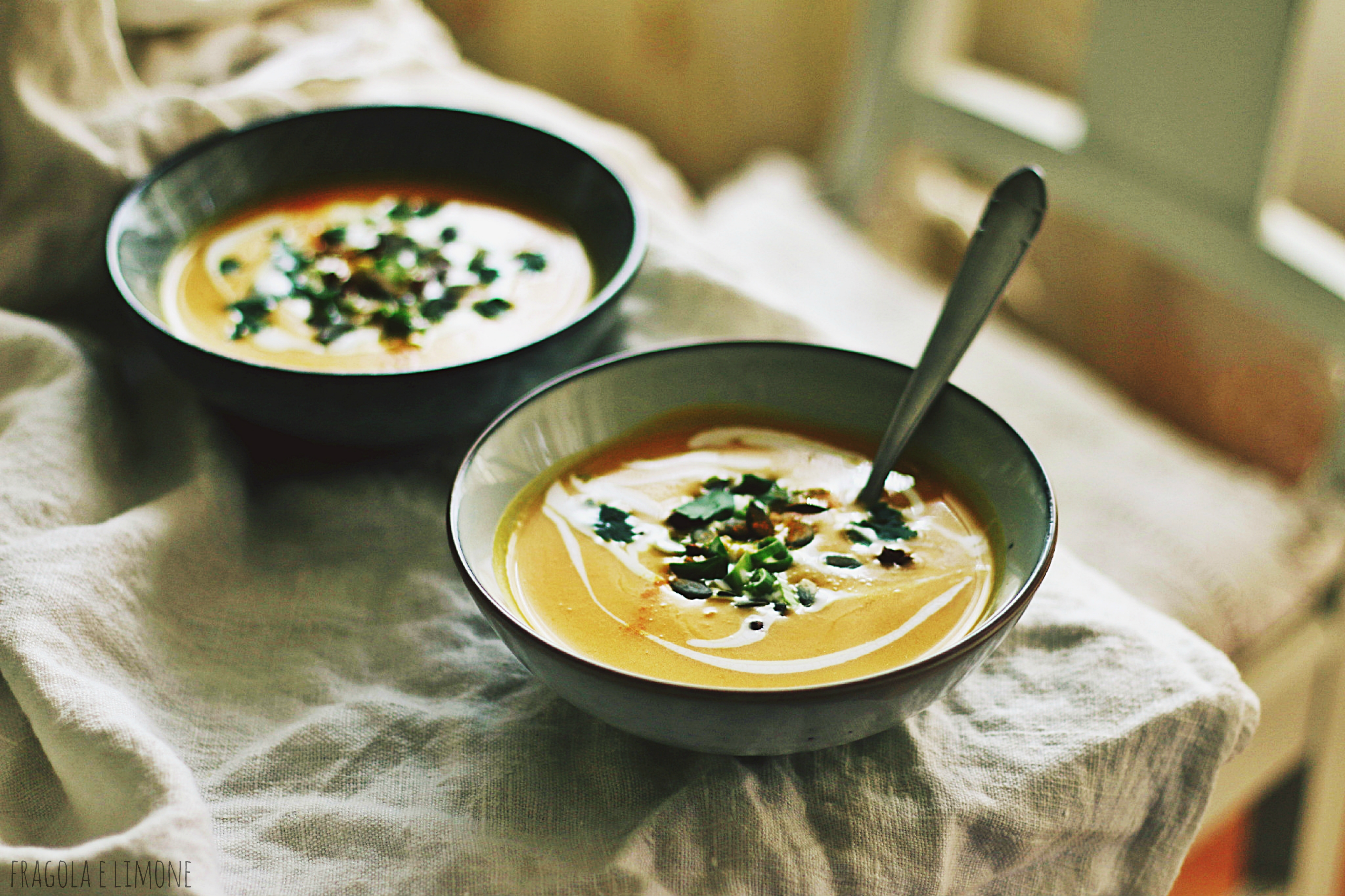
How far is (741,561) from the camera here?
51 centimetres

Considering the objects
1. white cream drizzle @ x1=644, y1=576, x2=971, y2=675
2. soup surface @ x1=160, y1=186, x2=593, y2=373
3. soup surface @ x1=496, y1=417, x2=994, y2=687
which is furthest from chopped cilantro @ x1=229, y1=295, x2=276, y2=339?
white cream drizzle @ x1=644, y1=576, x2=971, y2=675

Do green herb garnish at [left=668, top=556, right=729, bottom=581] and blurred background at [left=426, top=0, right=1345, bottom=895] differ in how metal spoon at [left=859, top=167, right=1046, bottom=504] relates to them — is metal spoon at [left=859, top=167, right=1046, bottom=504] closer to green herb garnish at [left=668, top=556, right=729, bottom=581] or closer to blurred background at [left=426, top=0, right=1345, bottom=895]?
green herb garnish at [left=668, top=556, right=729, bottom=581]

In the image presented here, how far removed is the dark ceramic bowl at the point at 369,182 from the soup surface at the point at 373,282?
0.02 metres

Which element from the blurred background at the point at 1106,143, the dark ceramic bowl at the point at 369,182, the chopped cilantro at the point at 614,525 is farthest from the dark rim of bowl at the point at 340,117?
the blurred background at the point at 1106,143

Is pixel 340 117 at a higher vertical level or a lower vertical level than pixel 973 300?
lower

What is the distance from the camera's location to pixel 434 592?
2.02 feet

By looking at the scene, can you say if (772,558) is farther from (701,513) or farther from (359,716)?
(359,716)

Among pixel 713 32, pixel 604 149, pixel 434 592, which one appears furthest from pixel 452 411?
pixel 713 32

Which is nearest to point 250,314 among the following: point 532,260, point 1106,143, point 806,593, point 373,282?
point 373,282

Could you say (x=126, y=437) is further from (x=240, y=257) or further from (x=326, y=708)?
(x=326, y=708)

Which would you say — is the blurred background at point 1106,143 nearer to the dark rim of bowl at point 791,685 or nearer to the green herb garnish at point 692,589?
the dark rim of bowl at point 791,685

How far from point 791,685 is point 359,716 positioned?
0.22 m

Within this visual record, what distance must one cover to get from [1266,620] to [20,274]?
0.99 m

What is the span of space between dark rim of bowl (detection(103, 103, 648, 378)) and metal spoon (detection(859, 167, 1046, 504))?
0.60 ft
